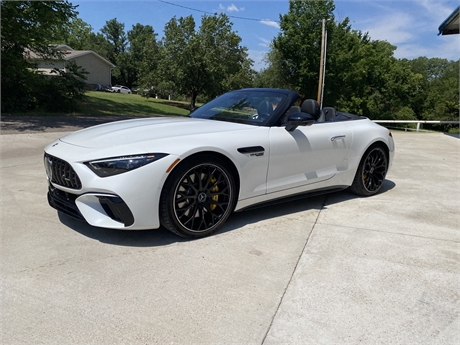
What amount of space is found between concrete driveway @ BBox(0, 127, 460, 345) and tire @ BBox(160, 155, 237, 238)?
0.17 meters

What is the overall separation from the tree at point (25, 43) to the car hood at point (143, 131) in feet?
41.4

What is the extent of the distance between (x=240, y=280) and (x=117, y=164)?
51.3 inches

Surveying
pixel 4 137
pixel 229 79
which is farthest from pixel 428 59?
pixel 4 137

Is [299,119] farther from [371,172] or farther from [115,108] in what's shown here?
[115,108]

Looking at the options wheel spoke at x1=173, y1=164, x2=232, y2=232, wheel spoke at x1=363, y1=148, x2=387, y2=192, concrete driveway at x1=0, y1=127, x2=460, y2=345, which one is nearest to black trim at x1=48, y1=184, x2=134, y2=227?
concrete driveway at x1=0, y1=127, x2=460, y2=345

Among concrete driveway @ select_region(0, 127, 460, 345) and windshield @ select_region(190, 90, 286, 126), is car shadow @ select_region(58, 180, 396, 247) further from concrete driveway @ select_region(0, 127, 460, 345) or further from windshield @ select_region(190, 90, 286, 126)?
windshield @ select_region(190, 90, 286, 126)

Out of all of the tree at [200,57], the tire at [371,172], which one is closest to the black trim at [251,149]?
the tire at [371,172]

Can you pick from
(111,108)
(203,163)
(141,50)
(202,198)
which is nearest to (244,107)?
(203,163)

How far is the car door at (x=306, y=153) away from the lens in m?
3.65

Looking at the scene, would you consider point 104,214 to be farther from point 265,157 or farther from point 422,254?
point 422,254

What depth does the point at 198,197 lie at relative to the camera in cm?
318

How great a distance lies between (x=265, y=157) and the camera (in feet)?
11.6

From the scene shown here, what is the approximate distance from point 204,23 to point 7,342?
4127cm

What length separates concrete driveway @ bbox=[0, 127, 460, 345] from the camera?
2049mm
